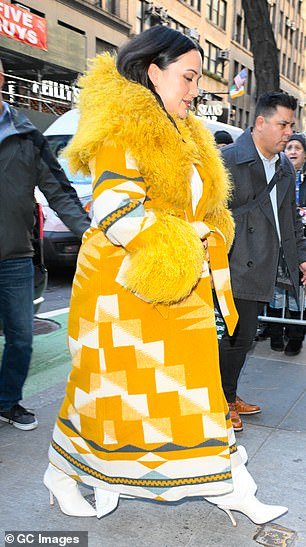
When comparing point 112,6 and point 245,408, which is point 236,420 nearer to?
point 245,408

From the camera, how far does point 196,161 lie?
92.4 inches

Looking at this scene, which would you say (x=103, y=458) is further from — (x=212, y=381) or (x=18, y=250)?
(x=18, y=250)

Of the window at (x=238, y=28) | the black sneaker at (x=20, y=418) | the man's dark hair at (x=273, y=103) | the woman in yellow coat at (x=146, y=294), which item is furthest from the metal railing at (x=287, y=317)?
the window at (x=238, y=28)

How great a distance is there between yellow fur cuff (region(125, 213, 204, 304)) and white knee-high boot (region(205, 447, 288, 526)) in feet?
2.80

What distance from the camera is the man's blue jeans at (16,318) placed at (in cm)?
346

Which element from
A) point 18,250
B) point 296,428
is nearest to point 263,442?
point 296,428

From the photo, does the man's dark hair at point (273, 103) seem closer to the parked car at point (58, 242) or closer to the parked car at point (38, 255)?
the parked car at point (38, 255)

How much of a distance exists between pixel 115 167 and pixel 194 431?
3.31ft

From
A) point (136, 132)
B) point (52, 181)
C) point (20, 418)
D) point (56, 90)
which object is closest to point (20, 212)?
point (52, 181)

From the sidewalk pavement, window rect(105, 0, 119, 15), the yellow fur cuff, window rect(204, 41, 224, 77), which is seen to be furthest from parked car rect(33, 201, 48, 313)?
window rect(204, 41, 224, 77)

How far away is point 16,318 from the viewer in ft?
11.5

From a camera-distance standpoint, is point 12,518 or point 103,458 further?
point 12,518

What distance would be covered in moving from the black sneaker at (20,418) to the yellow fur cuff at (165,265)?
176 cm

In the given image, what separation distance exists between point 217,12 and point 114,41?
15.0m
